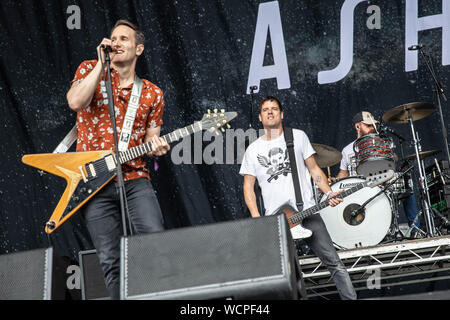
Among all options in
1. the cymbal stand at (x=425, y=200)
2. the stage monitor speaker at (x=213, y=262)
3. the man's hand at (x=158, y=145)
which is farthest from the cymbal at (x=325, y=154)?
the stage monitor speaker at (x=213, y=262)

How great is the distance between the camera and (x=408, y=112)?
19.7 ft

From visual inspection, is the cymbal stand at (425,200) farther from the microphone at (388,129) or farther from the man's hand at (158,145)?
the man's hand at (158,145)

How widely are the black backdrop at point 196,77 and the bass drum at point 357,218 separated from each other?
3.50ft

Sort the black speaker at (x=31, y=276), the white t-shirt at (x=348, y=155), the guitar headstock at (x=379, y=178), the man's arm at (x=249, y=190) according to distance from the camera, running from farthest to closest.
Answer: the white t-shirt at (x=348, y=155) → the guitar headstock at (x=379, y=178) → the man's arm at (x=249, y=190) → the black speaker at (x=31, y=276)

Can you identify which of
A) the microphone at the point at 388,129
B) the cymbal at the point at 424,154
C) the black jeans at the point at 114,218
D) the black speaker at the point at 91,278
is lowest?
the black speaker at the point at 91,278

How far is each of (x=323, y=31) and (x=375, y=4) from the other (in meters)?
0.67

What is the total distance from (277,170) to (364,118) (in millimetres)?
1886

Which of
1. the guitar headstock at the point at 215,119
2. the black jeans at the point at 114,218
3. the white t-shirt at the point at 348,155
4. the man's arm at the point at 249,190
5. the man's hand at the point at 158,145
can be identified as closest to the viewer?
the black jeans at the point at 114,218

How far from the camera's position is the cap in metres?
6.27

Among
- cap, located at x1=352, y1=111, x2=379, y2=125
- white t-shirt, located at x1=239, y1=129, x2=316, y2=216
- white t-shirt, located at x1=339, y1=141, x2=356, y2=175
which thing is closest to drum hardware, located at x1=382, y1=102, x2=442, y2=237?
cap, located at x1=352, y1=111, x2=379, y2=125

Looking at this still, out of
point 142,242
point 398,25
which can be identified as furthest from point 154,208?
point 398,25

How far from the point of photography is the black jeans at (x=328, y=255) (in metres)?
4.48

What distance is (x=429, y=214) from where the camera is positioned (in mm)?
5688

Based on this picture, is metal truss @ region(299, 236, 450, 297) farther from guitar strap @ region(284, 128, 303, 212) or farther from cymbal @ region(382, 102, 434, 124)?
cymbal @ region(382, 102, 434, 124)
